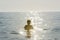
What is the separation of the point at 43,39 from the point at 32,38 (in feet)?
0.54

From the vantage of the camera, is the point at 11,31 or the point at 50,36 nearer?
the point at 50,36

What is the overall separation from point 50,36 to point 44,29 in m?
0.36

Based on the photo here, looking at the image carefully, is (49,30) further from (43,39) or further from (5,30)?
(5,30)

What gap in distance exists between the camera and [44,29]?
3424mm

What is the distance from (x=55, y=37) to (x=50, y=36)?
81 mm

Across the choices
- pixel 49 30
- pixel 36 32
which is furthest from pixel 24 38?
pixel 49 30

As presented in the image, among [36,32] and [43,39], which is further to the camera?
[36,32]

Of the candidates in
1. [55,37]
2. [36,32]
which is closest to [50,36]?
[55,37]

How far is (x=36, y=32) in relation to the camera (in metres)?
3.28

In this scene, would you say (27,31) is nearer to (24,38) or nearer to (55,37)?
(24,38)

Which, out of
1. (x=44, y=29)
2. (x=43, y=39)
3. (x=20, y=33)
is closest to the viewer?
(x=43, y=39)

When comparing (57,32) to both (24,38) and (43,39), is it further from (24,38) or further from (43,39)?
(24,38)

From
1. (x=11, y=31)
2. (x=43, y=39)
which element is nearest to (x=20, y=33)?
(x=11, y=31)

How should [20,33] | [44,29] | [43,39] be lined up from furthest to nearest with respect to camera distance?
[44,29], [20,33], [43,39]
